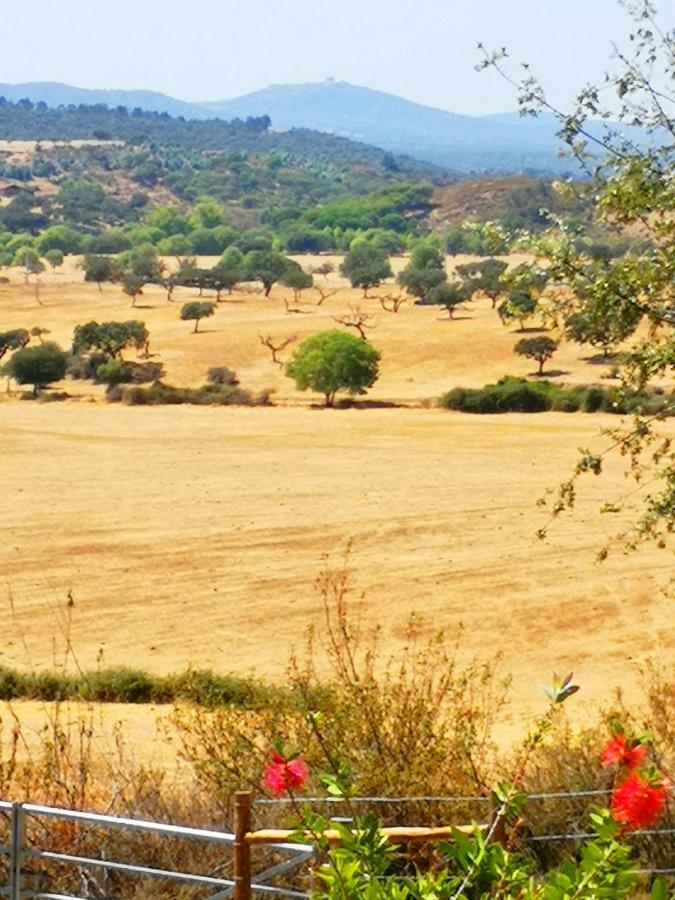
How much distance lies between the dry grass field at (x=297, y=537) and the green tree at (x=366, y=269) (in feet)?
136

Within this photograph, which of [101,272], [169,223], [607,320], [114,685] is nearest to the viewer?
[607,320]

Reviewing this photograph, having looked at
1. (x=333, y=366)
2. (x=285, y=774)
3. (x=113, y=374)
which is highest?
(x=285, y=774)

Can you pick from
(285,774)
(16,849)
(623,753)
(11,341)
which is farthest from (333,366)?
(623,753)

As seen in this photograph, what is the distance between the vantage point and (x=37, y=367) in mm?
63062

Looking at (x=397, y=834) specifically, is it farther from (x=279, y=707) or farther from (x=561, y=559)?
(x=561, y=559)

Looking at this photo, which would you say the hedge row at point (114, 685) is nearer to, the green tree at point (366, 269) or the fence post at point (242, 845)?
the fence post at point (242, 845)

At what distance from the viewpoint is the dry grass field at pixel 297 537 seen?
24625 mm

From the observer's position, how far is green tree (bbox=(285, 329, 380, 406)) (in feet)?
191

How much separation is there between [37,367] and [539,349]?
19.1m

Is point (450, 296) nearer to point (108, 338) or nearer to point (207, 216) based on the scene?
point (108, 338)

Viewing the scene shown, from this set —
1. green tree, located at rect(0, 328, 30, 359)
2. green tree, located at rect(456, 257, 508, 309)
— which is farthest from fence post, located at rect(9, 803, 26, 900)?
green tree, located at rect(456, 257, 508, 309)

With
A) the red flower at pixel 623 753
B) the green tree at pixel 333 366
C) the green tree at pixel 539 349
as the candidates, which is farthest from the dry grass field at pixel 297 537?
the red flower at pixel 623 753

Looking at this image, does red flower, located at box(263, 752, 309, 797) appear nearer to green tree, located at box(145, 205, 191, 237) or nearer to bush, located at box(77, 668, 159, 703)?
bush, located at box(77, 668, 159, 703)

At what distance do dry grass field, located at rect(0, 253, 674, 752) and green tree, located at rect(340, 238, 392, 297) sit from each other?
41.5 m
